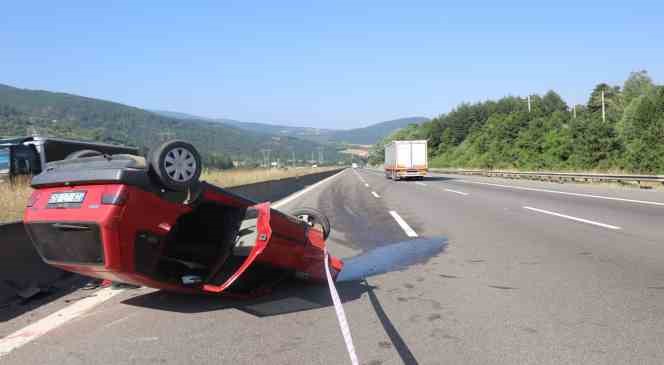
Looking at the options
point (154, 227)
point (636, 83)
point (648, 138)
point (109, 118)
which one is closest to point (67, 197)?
point (154, 227)

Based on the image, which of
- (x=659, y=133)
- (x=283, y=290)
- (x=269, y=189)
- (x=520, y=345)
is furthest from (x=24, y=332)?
(x=659, y=133)

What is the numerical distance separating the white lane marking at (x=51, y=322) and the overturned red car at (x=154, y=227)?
0.54m

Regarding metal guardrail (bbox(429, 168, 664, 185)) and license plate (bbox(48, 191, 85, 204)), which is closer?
license plate (bbox(48, 191, 85, 204))

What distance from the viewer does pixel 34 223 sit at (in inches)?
161

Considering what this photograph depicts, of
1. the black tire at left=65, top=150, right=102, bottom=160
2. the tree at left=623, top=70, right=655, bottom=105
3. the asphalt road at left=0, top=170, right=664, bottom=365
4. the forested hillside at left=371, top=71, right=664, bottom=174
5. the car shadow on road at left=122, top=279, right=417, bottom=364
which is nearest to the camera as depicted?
the asphalt road at left=0, top=170, right=664, bottom=365

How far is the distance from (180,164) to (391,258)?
3.91m

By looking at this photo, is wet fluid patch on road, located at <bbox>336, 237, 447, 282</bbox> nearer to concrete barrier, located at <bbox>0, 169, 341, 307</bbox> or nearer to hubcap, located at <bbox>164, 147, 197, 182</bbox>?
hubcap, located at <bbox>164, 147, 197, 182</bbox>

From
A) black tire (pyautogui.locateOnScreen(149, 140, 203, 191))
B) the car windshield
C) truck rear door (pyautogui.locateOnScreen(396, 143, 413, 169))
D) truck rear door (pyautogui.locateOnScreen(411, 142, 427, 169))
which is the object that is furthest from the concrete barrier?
truck rear door (pyautogui.locateOnScreen(411, 142, 427, 169))

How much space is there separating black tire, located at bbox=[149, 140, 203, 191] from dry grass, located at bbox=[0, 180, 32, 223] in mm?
4366

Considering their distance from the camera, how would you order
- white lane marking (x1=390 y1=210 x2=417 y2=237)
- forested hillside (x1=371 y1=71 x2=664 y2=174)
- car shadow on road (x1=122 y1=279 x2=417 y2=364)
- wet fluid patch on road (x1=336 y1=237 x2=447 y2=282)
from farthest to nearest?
forested hillside (x1=371 y1=71 x2=664 y2=174)
white lane marking (x1=390 y1=210 x2=417 y2=237)
wet fluid patch on road (x1=336 y1=237 x2=447 y2=282)
car shadow on road (x1=122 y1=279 x2=417 y2=364)

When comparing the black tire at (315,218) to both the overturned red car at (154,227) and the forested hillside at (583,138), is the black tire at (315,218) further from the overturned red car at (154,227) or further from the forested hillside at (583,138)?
the forested hillside at (583,138)

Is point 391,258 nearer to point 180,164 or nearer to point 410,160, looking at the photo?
point 180,164

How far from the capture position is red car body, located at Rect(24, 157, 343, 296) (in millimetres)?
3793

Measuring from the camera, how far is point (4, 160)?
1944 centimetres
